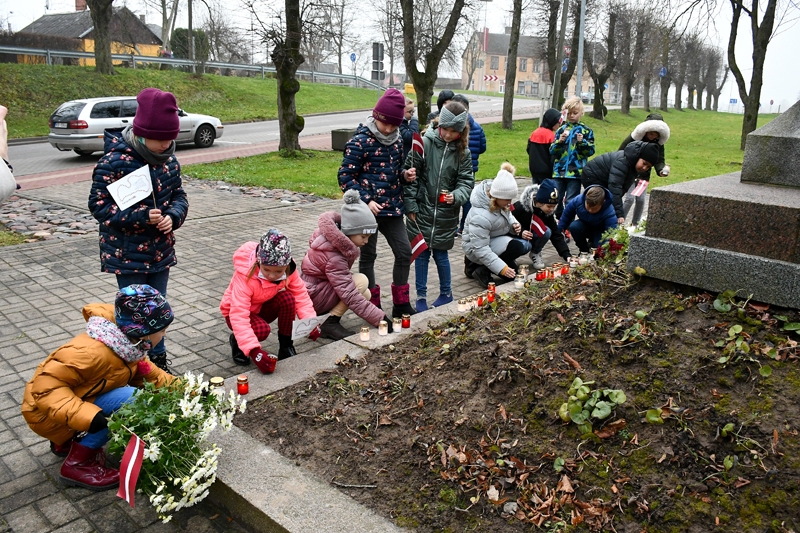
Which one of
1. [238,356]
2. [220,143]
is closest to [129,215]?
[238,356]

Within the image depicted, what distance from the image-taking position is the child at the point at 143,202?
12.6 ft

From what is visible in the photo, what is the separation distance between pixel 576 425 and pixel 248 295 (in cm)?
231

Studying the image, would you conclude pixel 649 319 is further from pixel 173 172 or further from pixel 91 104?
pixel 91 104

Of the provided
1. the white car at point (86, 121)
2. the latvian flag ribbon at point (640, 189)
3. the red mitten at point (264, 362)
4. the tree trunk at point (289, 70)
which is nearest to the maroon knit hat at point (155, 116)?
the red mitten at point (264, 362)

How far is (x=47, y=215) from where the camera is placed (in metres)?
9.90

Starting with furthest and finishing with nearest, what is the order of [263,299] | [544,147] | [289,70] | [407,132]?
[289,70] → [544,147] → [407,132] → [263,299]

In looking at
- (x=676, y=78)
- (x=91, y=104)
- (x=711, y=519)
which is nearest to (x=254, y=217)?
(x=711, y=519)

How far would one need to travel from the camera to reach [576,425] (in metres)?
3.03

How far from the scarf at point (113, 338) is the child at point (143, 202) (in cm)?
84

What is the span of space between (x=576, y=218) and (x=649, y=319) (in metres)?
3.92

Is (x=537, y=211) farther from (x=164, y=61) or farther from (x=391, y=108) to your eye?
(x=164, y=61)

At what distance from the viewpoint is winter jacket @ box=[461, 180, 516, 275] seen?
6.45 meters

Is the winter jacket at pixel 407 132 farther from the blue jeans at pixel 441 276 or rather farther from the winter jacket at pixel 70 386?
the winter jacket at pixel 70 386

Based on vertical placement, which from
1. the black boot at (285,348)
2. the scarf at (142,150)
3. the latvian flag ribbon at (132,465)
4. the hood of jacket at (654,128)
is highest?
the hood of jacket at (654,128)
